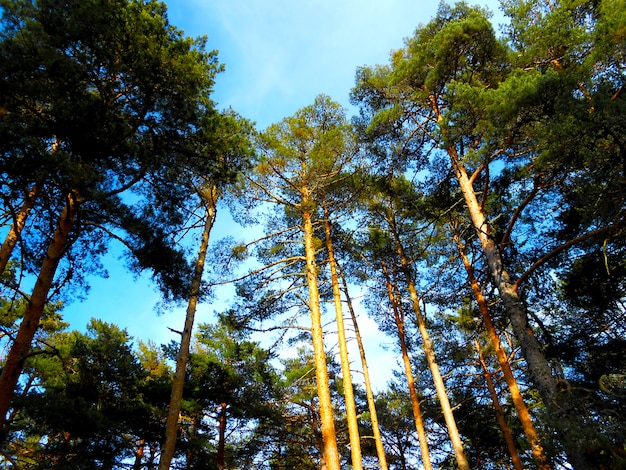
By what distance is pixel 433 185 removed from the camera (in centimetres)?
940

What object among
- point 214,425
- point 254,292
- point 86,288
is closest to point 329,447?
point 254,292

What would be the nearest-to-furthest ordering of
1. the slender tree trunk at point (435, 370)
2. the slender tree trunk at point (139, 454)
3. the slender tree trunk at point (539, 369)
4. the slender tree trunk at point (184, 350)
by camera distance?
the slender tree trunk at point (539, 369) → the slender tree trunk at point (184, 350) → the slender tree trunk at point (435, 370) → the slender tree trunk at point (139, 454)

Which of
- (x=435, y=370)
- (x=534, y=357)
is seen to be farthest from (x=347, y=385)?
(x=534, y=357)

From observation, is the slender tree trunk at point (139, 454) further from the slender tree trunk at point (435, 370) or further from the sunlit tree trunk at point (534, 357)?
the sunlit tree trunk at point (534, 357)

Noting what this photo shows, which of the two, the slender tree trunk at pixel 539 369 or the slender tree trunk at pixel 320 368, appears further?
the slender tree trunk at pixel 320 368

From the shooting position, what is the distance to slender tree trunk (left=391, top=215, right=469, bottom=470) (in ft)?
29.3

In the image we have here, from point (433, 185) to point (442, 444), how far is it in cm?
1352

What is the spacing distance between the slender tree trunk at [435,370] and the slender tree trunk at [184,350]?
650 cm

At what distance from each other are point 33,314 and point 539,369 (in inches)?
310

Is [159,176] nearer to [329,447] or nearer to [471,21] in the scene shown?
[329,447]

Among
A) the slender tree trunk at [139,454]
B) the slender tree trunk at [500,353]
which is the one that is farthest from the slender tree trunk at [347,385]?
Answer: the slender tree trunk at [139,454]

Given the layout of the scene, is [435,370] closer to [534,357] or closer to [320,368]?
[320,368]

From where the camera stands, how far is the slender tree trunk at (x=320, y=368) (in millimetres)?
7281

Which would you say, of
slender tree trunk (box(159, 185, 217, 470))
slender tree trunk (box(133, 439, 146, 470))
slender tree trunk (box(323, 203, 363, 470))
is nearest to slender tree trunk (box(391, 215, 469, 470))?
slender tree trunk (box(323, 203, 363, 470))
